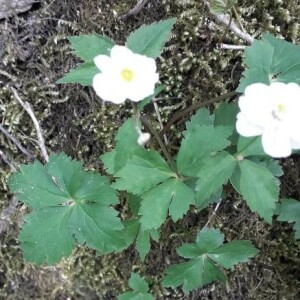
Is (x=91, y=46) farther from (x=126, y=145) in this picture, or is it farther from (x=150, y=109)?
(x=150, y=109)

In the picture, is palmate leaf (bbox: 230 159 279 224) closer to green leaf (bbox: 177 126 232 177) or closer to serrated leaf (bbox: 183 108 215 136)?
green leaf (bbox: 177 126 232 177)

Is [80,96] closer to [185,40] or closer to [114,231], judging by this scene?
[185,40]

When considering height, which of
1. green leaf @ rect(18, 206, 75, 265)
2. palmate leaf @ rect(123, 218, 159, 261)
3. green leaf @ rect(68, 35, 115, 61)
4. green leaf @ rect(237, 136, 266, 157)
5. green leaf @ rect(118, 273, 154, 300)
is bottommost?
green leaf @ rect(118, 273, 154, 300)

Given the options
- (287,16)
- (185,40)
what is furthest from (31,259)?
(287,16)

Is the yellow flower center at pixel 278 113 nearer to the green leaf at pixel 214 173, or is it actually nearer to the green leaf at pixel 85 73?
the green leaf at pixel 214 173

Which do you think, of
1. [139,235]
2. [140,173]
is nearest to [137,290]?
[139,235]

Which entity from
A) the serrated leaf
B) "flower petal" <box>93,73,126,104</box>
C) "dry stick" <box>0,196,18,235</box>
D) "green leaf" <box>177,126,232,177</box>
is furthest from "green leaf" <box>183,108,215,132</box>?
"dry stick" <box>0,196,18,235</box>
